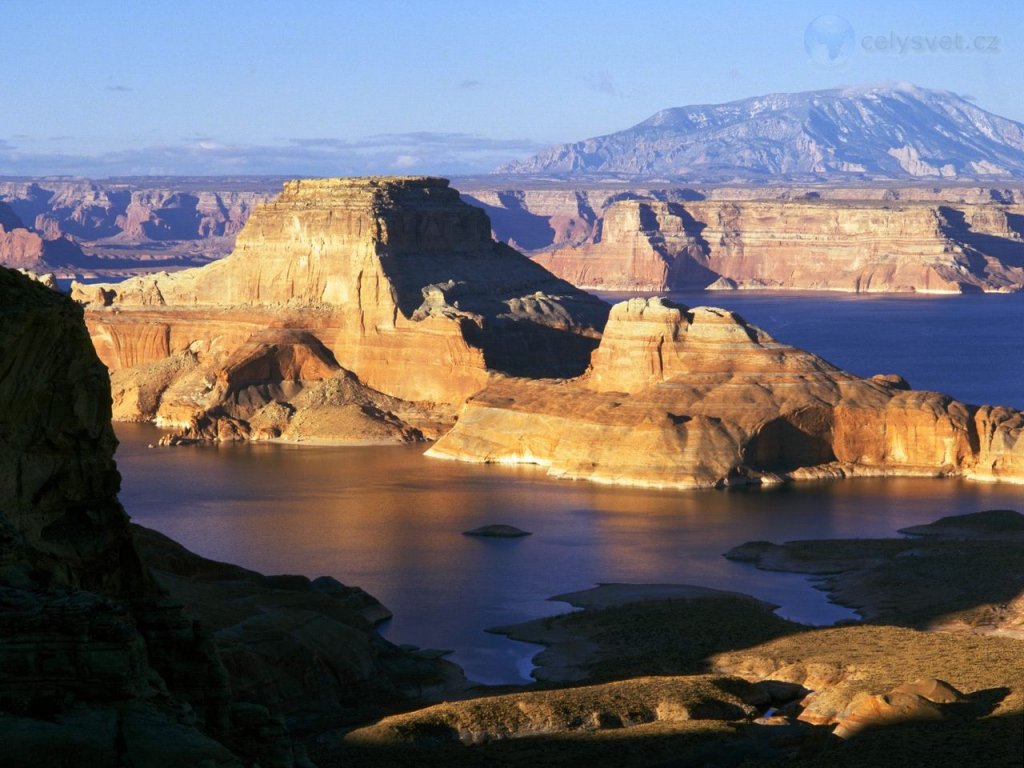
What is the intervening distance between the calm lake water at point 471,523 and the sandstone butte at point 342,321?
13.5 ft

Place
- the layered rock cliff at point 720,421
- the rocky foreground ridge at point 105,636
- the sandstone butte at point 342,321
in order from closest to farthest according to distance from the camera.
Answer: the rocky foreground ridge at point 105,636 → the layered rock cliff at point 720,421 → the sandstone butte at point 342,321

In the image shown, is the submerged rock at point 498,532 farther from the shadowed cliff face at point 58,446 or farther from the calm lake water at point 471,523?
the shadowed cliff face at point 58,446

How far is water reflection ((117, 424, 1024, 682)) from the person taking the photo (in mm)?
48500

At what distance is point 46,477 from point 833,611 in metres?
26.3

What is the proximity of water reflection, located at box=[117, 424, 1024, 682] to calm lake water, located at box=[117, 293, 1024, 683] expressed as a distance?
0.08m

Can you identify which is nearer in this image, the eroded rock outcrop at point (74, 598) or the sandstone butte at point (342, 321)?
the eroded rock outcrop at point (74, 598)

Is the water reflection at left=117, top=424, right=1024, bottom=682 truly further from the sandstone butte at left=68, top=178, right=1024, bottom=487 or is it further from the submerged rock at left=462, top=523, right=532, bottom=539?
the sandstone butte at left=68, top=178, right=1024, bottom=487

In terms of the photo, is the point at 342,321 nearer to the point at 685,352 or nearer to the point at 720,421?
the point at 685,352

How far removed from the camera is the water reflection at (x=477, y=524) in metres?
48.5

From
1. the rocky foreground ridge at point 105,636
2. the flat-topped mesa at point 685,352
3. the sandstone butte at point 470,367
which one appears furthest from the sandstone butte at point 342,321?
the rocky foreground ridge at point 105,636

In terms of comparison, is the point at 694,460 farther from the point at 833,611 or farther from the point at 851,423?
the point at 833,611

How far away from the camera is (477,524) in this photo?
197ft

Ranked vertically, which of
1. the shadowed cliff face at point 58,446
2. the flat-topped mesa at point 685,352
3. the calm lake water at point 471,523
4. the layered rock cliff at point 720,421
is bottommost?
the calm lake water at point 471,523

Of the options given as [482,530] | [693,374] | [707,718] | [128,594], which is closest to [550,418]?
[693,374]
